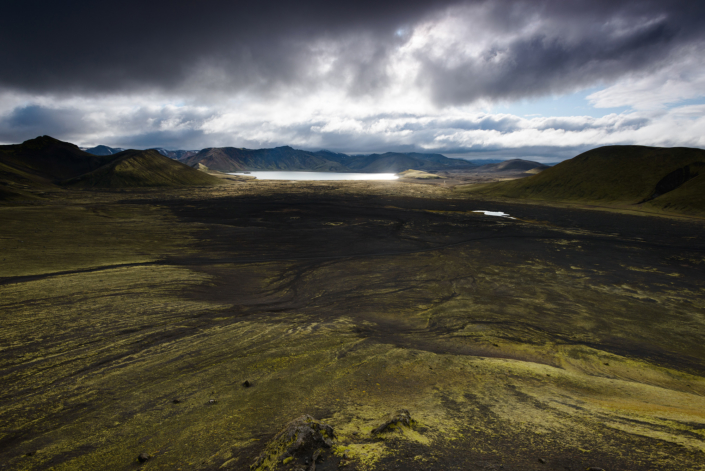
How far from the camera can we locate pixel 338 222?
40281mm

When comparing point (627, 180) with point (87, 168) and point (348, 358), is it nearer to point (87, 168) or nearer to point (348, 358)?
point (348, 358)

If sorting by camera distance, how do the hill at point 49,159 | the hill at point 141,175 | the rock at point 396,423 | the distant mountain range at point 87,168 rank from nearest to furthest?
the rock at point 396,423 → the hill at point 141,175 → the distant mountain range at point 87,168 → the hill at point 49,159

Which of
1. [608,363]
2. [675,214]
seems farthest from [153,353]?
[675,214]

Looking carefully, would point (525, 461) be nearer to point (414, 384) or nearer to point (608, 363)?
point (414, 384)

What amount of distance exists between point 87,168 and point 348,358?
580 feet

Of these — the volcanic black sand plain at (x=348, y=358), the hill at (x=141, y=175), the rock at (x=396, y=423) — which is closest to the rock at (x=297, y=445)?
the volcanic black sand plain at (x=348, y=358)

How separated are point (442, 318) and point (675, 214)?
65.8m

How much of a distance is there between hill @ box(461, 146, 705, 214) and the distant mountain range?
4922 inches

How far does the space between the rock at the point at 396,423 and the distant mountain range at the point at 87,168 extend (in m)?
136

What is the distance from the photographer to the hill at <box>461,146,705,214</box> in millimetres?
59781

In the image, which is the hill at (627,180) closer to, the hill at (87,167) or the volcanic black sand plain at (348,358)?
the volcanic black sand plain at (348,358)

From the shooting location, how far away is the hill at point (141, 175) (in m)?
110

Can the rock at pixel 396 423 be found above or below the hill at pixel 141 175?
below

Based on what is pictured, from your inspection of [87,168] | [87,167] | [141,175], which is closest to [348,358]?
[141,175]
